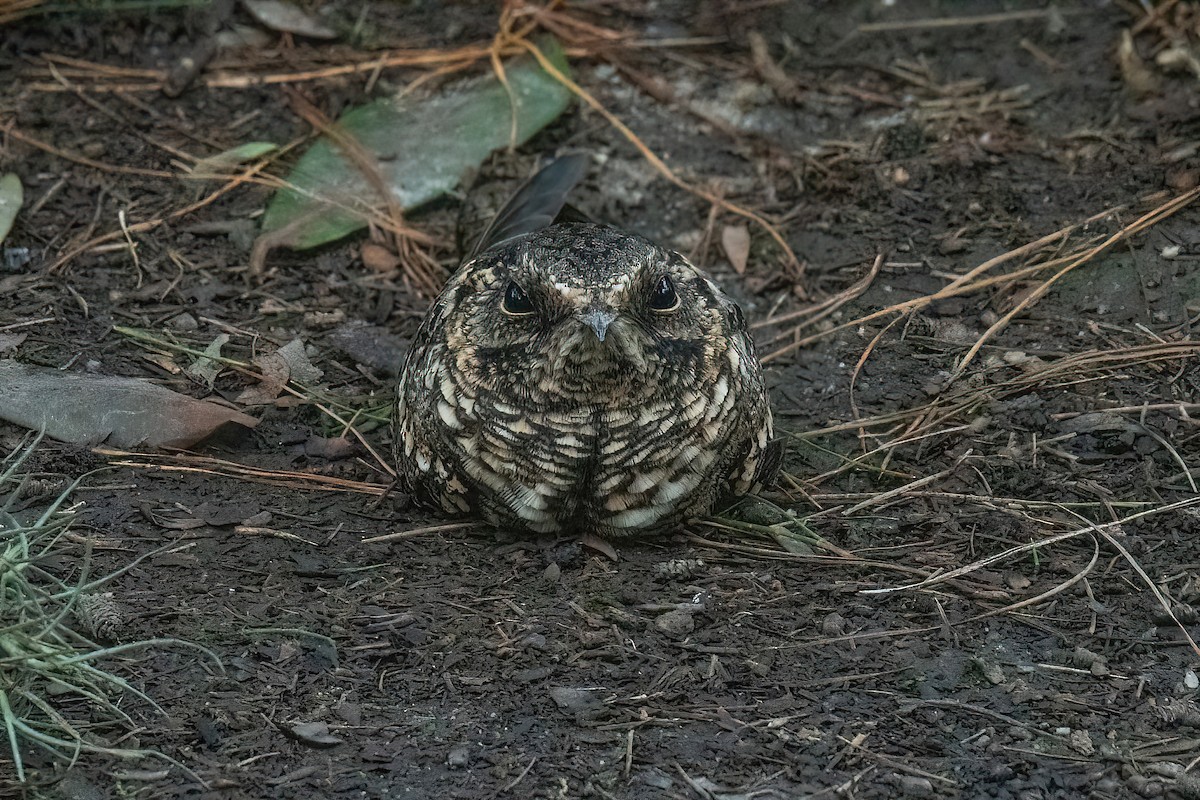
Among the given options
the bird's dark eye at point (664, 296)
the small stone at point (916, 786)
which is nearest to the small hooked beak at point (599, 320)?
the bird's dark eye at point (664, 296)

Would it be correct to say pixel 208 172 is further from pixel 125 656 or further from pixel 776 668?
pixel 776 668

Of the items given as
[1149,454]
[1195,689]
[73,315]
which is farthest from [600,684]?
[73,315]

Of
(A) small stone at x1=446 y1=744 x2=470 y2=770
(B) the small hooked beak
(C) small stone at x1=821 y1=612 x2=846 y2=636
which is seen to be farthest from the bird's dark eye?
(A) small stone at x1=446 y1=744 x2=470 y2=770

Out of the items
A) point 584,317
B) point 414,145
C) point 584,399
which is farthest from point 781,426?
point 414,145

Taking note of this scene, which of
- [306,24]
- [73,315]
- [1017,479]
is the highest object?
[306,24]

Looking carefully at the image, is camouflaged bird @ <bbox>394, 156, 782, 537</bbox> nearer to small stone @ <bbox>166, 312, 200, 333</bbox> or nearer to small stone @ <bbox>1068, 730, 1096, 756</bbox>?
small stone @ <bbox>166, 312, 200, 333</bbox>

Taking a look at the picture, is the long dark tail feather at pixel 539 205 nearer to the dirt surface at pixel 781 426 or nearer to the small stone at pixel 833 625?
the dirt surface at pixel 781 426

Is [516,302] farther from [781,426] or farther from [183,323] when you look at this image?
[183,323]
